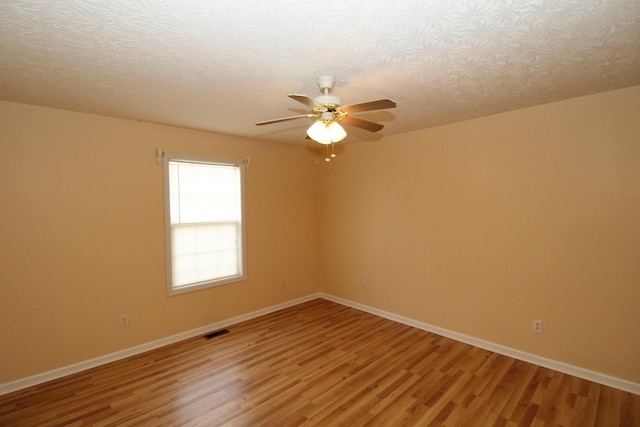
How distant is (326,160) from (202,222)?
6.85 ft

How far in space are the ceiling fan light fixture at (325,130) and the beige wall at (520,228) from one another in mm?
2054

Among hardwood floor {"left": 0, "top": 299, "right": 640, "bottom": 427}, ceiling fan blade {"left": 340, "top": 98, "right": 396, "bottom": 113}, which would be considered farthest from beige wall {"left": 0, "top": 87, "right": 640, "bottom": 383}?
ceiling fan blade {"left": 340, "top": 98, "right": 396, "bottom": 113}

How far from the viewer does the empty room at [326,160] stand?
1684 mm

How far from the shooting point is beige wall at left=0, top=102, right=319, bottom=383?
2.63 m

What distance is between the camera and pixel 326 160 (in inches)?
100

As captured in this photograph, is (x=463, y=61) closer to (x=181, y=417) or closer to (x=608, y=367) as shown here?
(x=608, y=367)

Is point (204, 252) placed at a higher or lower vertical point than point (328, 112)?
lower

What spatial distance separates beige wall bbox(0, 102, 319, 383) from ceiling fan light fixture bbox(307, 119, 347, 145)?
2217mm

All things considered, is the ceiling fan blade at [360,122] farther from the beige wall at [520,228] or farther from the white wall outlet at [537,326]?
the white wall outlet at [537,326]

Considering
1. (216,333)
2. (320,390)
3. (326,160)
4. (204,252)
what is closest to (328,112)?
(326,160)

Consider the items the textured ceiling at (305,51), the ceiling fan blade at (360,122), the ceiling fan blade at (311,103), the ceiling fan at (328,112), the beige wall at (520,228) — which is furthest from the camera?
the beige wall at (520,228)

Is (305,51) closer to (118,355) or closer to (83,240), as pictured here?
(83,240)

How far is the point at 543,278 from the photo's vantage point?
9.54 ft

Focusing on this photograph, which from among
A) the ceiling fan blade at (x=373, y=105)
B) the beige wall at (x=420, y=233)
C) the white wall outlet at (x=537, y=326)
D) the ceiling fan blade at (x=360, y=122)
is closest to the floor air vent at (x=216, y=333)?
the beige wall at (x=420, y=233)
